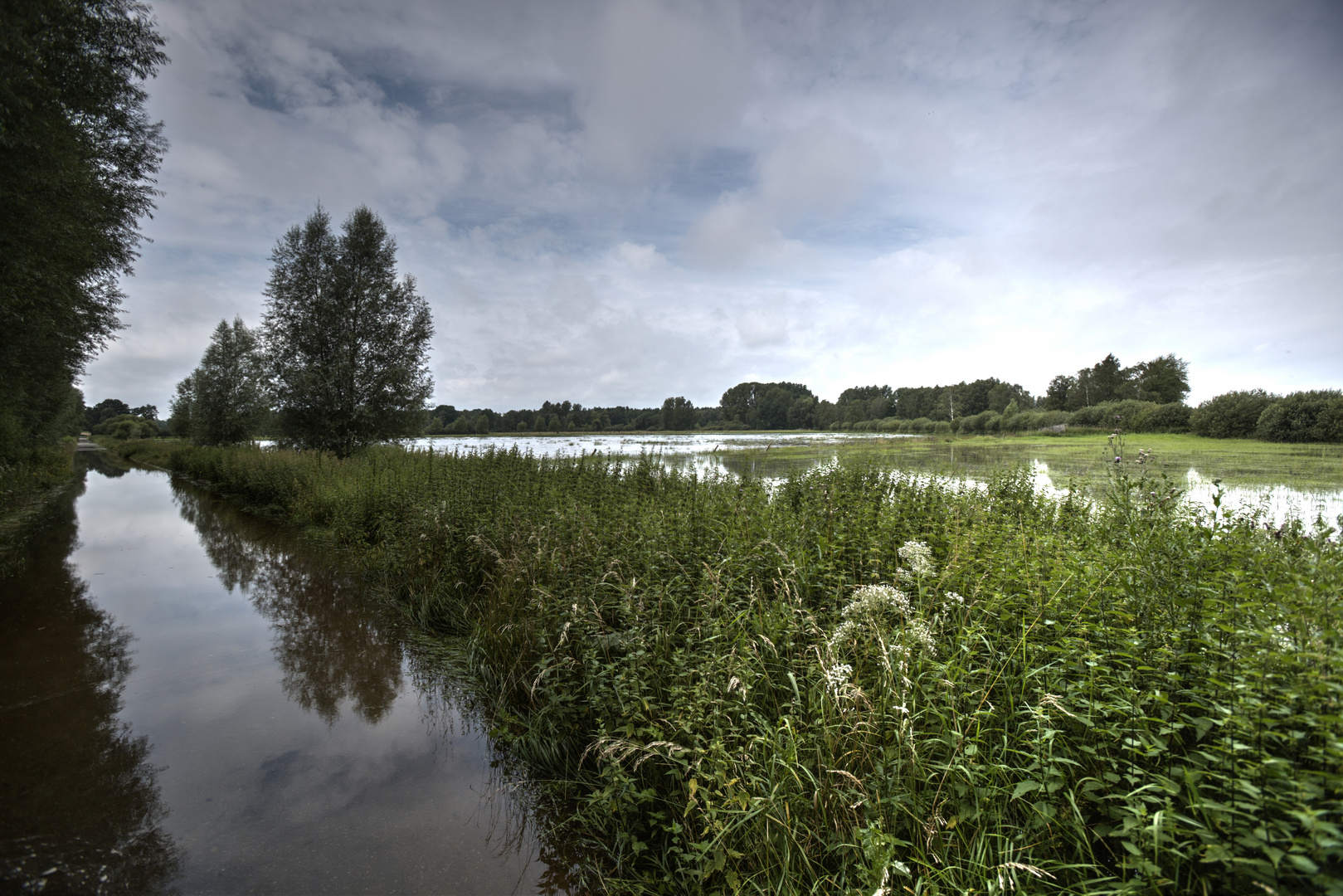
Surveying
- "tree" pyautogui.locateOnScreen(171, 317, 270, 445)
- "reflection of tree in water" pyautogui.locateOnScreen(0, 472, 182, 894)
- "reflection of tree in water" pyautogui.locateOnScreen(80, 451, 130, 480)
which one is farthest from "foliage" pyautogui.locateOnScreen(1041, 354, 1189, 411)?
"reflection of tree in water" pyautogui.locateOnScreen(80, 451, 130, 480)

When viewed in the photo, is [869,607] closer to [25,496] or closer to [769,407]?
[25,496]

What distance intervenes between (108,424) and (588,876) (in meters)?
141

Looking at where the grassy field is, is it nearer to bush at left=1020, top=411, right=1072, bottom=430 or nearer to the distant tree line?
bush at left=1020, top=411, right=1072, bottom=430

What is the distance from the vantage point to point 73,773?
385 cm

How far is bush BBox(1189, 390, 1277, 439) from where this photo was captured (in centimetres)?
1234

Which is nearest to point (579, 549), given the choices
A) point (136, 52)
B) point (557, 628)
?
point (557, 628)

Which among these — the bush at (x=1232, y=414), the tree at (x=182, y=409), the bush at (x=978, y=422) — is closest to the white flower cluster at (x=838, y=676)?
the bush at (x=1232, y=414)

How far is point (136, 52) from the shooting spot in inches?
431

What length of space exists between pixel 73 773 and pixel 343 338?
19.7 m

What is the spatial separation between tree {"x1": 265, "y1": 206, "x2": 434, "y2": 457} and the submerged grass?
18.0 m

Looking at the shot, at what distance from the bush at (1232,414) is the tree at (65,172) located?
24.2 m

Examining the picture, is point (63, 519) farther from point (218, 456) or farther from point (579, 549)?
point (579, 549)

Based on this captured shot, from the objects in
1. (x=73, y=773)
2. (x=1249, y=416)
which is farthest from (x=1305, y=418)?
(x=73, y=773)

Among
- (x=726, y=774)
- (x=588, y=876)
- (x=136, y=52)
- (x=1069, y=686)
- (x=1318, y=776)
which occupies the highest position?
(x=136, y=52)
